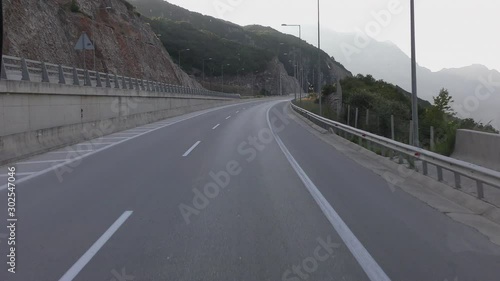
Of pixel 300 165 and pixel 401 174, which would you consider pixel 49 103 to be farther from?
pixel 401 174

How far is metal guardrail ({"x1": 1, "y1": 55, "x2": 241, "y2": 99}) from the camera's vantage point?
61.7 feet

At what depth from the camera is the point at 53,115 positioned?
18.6 metres

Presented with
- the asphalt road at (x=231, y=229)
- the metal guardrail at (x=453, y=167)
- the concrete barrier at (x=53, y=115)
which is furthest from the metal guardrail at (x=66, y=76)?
the metal guardrail at (x=453, y=167)

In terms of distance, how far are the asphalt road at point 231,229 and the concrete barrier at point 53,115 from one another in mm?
2169

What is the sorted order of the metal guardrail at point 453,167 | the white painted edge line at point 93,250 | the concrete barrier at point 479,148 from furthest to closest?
the concrete barrier at point 479,148 → the metal guardrail at point 453,167 → the white painted edge line at point 93,250

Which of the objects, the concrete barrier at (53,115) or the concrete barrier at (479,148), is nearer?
the concrete barrier at (479,148)

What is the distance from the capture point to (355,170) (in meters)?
13.4

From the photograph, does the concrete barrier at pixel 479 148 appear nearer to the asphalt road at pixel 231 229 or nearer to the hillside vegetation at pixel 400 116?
the hillside vegetation at pixel 400 116

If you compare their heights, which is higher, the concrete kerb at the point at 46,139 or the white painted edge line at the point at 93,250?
the concrete kerb at the point at 46,139

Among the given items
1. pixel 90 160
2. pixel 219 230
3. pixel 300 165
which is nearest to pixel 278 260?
pixel 219 230

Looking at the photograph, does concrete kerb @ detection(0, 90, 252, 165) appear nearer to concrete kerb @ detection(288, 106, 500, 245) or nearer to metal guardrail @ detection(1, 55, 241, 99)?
metal guardrail @ detection(1, 55, 241, 99)

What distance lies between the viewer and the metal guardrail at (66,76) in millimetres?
18809

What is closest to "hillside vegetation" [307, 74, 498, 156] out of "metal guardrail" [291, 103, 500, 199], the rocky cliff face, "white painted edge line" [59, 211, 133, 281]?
"metal guardrail" [291, 103, 500, 199]

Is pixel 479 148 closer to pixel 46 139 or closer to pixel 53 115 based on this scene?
pixel 46 139
